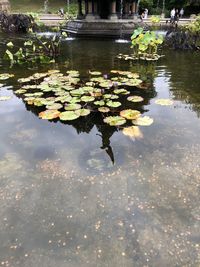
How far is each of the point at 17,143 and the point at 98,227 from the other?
2.74 metres

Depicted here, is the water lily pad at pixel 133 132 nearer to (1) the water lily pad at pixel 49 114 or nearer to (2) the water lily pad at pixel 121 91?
(1) the water lily pad at pixel 49 114

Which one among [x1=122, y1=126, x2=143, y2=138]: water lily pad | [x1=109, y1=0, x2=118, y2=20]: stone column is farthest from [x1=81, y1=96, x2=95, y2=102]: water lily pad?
[x1=109, y1=0, x2=118, y2=20]: stone column

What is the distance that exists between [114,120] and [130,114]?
0.49 m

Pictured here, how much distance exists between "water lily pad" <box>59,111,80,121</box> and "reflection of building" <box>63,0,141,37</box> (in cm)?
1637

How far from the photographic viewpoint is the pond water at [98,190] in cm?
322

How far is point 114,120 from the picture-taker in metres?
6.17

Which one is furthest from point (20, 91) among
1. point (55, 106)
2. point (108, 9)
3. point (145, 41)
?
point (108, 9)

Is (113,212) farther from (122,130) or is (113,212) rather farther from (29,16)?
(29,16)

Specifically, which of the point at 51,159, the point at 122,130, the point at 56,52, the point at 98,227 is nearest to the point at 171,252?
the point at 98,227

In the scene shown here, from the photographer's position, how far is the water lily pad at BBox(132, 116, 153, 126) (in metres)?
6.14

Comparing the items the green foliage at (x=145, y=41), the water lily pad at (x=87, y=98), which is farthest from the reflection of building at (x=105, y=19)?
the water lily pad at (x=87, y=98)

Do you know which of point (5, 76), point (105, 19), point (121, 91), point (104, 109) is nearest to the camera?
point (104, 109)

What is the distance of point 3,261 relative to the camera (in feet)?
10.2

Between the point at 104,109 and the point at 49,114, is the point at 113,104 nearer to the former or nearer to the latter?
the point at 104,109
